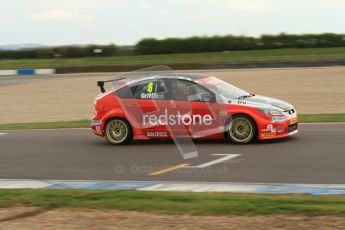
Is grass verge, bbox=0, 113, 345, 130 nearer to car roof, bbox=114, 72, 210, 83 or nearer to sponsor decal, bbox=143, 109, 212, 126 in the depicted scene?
car roof, bbox=114, 72, 210, 83

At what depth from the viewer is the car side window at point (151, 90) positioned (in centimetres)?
1323

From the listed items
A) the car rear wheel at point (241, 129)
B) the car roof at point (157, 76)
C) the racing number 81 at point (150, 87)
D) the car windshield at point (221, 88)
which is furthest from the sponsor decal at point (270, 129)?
the racing number 81 at point (150, 87)

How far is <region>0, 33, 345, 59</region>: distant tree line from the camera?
7081 cm

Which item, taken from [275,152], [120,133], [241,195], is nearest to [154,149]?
[120,133]

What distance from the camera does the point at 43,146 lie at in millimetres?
13961

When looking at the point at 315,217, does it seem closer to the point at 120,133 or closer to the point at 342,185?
the point at 342,185

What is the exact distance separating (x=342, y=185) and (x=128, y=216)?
10.9 feet

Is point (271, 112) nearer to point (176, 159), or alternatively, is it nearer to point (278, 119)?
point (278, 119)

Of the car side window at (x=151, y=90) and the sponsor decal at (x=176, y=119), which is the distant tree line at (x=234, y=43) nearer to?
the car side window at (x=151, y=90)

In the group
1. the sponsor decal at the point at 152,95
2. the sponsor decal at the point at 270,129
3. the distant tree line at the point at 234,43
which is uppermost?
the distant tree line at the point at 234,43

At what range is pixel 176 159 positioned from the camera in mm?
11617

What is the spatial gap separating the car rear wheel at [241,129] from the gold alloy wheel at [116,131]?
2.31m

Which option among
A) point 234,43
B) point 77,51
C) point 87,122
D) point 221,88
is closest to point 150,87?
point 221,88

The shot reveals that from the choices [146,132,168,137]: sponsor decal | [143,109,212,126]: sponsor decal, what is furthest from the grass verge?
[143,109,212,126]: sponsor decal
